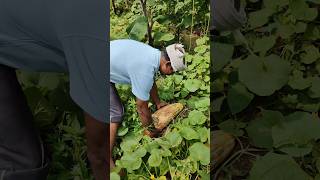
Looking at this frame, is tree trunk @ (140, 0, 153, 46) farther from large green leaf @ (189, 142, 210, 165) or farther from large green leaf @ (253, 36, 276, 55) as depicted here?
large green leaf @ (253, 36, 276, 55)

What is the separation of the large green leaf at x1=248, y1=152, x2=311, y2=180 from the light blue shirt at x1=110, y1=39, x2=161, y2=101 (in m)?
0.65

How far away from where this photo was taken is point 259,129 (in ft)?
8.33

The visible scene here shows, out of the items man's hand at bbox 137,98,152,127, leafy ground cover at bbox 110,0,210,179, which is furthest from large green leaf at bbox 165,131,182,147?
man's hand at bbox 137,98,152,127

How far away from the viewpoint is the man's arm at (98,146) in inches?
79.2

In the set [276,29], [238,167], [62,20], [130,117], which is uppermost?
[62,20]

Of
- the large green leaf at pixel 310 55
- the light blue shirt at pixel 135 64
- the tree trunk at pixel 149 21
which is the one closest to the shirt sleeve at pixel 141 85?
the light blue shirt at pixel 135 64

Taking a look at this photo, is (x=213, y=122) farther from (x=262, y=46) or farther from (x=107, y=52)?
(x=107, y=52)

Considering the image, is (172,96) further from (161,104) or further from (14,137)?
(14,137)

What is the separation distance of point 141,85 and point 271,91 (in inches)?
33.7

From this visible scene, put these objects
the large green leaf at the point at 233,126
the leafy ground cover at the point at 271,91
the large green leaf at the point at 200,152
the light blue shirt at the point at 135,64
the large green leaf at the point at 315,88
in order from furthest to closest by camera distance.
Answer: the large green leaf at the point at 315,88, the large green leaf at the point at 233,126, the leafy ground cover at the point at 271,91, the large green leaf at the point at 200,152, the light blue shirt at the point at 135,64

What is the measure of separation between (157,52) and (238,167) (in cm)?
72

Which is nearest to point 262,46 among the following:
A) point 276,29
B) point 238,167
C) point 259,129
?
point 276,29

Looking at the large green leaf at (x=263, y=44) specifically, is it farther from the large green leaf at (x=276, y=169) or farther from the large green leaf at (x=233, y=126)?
the large green leaf at (x=276, y=169)

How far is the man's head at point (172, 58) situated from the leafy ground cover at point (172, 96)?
0.02 metres
